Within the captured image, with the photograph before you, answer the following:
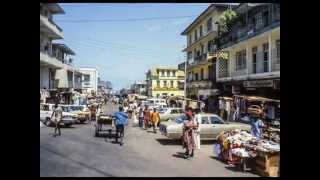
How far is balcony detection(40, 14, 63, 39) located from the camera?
113 feet

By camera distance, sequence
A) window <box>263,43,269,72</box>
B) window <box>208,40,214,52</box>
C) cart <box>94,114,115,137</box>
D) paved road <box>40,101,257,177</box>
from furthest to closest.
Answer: window <box>208,40,214,52</box>
window <box>263,43,269,72</box>
cart <box>94,114,115,137</box>
paved road <box>40,101,257,177</box>

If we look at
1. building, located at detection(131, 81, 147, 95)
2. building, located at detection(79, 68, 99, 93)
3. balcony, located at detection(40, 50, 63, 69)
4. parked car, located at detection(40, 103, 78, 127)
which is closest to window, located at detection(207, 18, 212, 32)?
balcony, located at detection(40, 50, 63, 69)

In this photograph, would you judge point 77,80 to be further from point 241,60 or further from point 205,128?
point 205,128

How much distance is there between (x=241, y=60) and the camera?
107 feet

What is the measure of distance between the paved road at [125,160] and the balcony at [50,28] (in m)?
18.8

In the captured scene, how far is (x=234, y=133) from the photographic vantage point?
472 inches

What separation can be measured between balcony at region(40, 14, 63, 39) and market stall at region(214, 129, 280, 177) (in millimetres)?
25239

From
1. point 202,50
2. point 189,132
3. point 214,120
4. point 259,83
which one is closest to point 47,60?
point 259,83

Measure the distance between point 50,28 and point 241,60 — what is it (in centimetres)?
1719

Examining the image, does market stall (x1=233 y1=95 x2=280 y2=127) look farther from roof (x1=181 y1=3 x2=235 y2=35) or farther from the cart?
roof (x1=181 y1=3 x2=235 y2=35)
